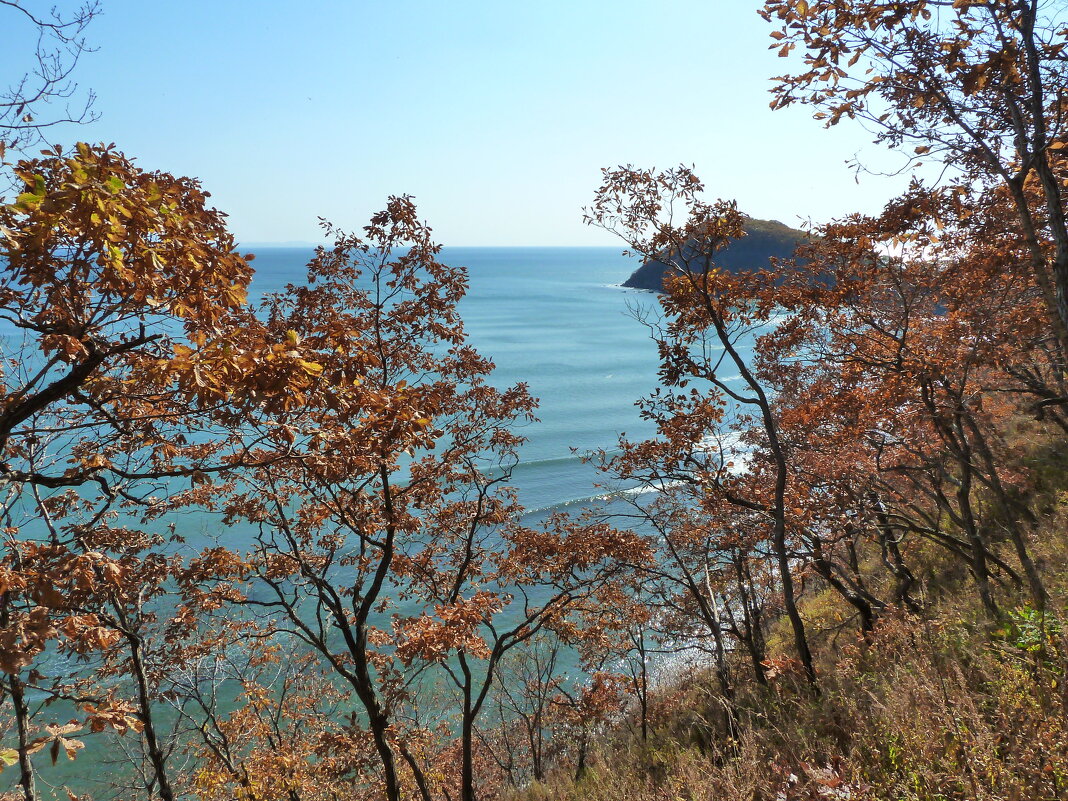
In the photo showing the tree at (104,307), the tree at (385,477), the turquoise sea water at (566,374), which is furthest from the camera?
the turquoise sea water at (566,374)

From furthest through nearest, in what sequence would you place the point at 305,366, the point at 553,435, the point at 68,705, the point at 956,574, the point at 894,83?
1. the point at 553,435
2. the point at 68,705
3. the point at 956,574
4. the point at 894,83
5. the point at 305,366

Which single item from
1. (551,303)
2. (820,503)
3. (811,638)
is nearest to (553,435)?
(811,638)

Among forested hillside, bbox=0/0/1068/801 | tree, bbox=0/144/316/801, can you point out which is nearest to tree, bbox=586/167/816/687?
forested hillside, bbox=0/0/1068/801

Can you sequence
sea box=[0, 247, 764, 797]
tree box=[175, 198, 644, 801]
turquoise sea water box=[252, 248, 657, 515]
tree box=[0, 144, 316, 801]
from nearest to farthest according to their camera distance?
tree box=[0, 144, 316, 801]
tree box=[175, 198, 644, 801]
sea box=[0, 247, 764, 797]
turquoise sea water box=[252, 248, 657, 515]

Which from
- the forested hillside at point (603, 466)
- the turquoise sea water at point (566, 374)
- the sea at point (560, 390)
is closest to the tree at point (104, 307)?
the forested hillside at point (603, 466)

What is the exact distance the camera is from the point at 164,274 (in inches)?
167

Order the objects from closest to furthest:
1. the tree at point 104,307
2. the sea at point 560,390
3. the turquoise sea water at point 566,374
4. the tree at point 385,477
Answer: the tree at point 104,307
the tree at point 385,477
the sea at point 560,390
the turquoise sea water at point 566,374

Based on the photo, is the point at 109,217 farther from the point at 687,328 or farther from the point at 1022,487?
the point at 1022,487

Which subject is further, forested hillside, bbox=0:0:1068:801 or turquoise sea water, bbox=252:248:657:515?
turquoise sea water, bbox=252:248:657:515

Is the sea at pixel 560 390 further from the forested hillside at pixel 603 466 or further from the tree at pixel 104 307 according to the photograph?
the tree at pixel 104 307

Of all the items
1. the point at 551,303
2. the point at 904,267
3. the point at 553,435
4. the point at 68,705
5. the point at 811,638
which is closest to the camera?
the point at 904,267

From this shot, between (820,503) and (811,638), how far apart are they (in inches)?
277

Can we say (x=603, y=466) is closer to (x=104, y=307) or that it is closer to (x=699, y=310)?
(x=699, y=310)

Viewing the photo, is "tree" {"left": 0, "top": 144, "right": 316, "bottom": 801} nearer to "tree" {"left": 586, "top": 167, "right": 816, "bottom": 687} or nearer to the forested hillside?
the forested hillside
